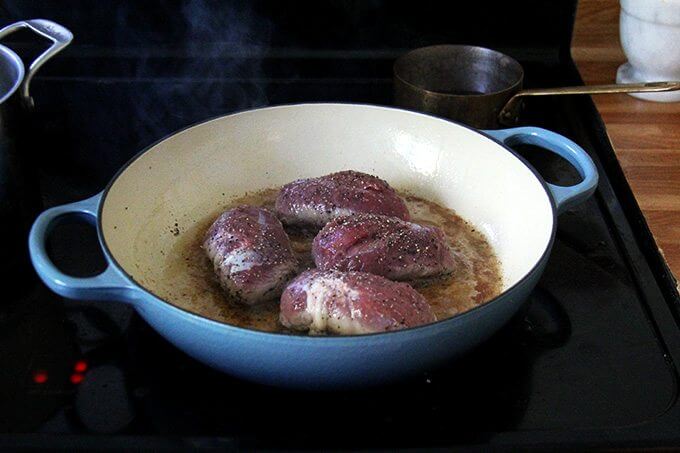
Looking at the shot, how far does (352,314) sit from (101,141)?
69 centimetres

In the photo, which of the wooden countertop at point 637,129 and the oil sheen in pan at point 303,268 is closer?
the oil sheen in pan at point 303,268

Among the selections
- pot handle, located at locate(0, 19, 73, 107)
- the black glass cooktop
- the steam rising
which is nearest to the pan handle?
the black glass cooktop

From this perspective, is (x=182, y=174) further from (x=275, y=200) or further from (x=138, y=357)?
(x=138, y=357)

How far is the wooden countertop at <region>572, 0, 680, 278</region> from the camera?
1.16 m

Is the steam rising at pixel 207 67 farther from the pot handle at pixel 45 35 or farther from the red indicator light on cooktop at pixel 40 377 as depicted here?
the red indicator light on cooktop at pixel 40 377

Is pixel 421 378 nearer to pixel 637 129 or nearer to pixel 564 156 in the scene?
pixel 564 156

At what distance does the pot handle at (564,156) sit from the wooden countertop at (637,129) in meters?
0.17

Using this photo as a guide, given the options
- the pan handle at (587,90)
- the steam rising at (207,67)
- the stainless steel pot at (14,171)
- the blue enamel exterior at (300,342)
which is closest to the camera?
the blue enamel exterior at (300,342)

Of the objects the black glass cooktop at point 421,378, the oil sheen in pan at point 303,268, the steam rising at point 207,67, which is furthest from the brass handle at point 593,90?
the steam rising at point 207,67

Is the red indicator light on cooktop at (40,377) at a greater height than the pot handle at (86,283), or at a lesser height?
lesser

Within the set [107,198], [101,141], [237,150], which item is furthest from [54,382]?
[101,141]

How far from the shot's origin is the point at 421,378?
2.94 ft

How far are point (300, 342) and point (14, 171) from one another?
53 cm

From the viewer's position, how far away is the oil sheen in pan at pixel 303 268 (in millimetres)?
974
